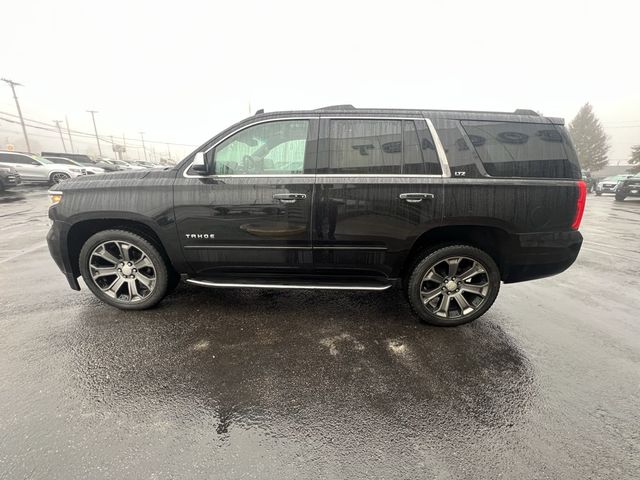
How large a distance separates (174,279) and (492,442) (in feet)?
10.1

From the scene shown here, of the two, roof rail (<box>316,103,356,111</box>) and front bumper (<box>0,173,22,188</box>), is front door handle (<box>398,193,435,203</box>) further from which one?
front bumper (<box>0,173,22,188</box>)

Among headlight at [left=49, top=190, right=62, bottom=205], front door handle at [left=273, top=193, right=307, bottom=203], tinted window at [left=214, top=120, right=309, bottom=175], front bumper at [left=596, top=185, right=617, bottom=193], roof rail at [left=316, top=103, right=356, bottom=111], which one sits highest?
roof rail at [left=316, top=103, right=356, bottom=111]

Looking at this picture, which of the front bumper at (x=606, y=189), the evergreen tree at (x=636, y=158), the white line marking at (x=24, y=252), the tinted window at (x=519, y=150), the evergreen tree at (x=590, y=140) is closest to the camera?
the tinted window at (x=519, y=150)

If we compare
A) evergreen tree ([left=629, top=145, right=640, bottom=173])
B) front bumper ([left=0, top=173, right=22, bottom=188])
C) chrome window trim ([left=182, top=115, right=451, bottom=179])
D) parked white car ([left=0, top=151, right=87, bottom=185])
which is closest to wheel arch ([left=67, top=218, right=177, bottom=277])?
chrome window trim ([left=182, top=115, right=451, bottom=179])

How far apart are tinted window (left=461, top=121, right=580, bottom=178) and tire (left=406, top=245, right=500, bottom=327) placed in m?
0.79

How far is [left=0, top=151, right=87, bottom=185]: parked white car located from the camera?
16.8m

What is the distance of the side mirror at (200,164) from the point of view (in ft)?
9.19

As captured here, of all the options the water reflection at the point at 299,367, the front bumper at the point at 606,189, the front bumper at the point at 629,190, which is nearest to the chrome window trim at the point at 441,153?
the water reflection at the point at 299,367

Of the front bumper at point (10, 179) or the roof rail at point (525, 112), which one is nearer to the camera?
the roof rail at point (525, 112)

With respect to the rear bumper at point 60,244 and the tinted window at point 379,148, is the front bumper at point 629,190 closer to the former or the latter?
the tinted window at point 379,148

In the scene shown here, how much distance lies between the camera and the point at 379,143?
2.80 metres

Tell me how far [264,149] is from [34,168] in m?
21.3

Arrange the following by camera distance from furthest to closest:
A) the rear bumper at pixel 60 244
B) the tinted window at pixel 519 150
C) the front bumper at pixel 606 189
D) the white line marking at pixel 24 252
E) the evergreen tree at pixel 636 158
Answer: the evergreen tree at pixel 636 158 → the front bumper at pixel 606 189 → the white line marking at pixel 24 252 → the rear bumper at pixel 60 244 → the tinted window at pixel 519 150

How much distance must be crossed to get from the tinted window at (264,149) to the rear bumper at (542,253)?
7.25ft
